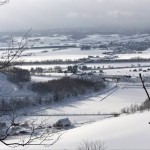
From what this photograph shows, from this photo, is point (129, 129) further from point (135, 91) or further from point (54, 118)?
point (135, 91)

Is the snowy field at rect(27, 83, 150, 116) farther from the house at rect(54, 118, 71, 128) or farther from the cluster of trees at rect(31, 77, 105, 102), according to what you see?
the house at rect(54, 118, 71, 128)

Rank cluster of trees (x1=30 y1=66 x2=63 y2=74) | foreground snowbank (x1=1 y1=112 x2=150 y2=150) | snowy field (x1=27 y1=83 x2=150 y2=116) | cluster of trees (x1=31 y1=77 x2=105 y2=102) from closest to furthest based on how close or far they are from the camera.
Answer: foreground snowbank (x1=1 y1=112 x2=150 y2=150), snowy field (x1=27 y1=83 x2=150 y2=116), cluster of trees (x1=31 y1=77 x2=105 y2=102), cluster of trees (x1=30 y1=66 x2=63 y2=74)

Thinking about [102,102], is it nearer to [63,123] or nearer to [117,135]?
[63,123]

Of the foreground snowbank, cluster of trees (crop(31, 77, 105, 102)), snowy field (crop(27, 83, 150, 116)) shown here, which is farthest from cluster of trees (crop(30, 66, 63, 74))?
the foreground snowbank

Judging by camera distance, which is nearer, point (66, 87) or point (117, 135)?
point (117, 135)

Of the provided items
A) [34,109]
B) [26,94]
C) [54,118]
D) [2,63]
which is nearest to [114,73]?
[26,94]

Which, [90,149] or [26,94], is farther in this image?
[26,94]

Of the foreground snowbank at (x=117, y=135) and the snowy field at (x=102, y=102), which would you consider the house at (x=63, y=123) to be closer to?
the foreground snowbank at (x=117, y=135)

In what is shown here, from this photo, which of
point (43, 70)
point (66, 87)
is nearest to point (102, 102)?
point (66, 87)

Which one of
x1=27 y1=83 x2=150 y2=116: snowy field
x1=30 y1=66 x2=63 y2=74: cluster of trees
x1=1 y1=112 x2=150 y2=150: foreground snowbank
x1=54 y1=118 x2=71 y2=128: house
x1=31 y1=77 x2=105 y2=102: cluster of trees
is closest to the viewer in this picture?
x1=1 y1=112 x2=150 y2=150: foreground snowbank
